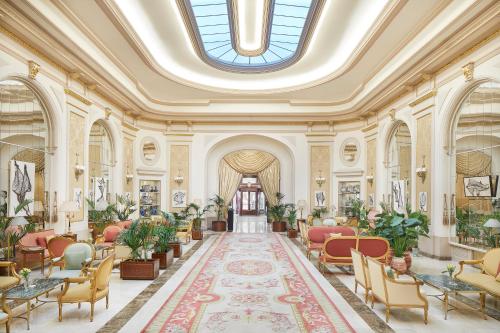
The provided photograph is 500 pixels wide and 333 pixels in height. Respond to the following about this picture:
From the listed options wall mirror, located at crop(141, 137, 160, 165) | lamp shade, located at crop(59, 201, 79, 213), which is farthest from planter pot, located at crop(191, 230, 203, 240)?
lamp shade, located at crop(59, 201, 79, 213)

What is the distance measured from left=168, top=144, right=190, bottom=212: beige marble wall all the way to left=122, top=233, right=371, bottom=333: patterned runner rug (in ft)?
22.1

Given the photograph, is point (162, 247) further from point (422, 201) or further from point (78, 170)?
point (422, 201)

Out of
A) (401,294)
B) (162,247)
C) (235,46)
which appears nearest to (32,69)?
(162,247)

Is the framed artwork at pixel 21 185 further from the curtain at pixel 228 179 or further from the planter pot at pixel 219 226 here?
the curtain at pixel 228 179

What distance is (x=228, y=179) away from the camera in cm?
1789

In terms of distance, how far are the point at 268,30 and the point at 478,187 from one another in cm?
600

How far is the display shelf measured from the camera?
50.2ft

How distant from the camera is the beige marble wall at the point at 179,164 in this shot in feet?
52.5

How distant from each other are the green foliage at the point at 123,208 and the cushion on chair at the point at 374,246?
7475 mm

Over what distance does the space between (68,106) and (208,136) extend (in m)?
7.26

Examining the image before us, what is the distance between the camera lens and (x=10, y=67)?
7.21m

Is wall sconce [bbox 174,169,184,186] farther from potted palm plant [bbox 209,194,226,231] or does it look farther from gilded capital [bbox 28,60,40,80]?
gilded capital [bbox 28,60,40,80]

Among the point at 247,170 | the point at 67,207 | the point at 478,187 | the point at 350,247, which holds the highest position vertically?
the point at 247,170

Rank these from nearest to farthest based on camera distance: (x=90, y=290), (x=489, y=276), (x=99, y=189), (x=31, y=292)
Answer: (x=31, y=292), (x=90, y=290), (x=489, y=276), (x=99, y=189)
